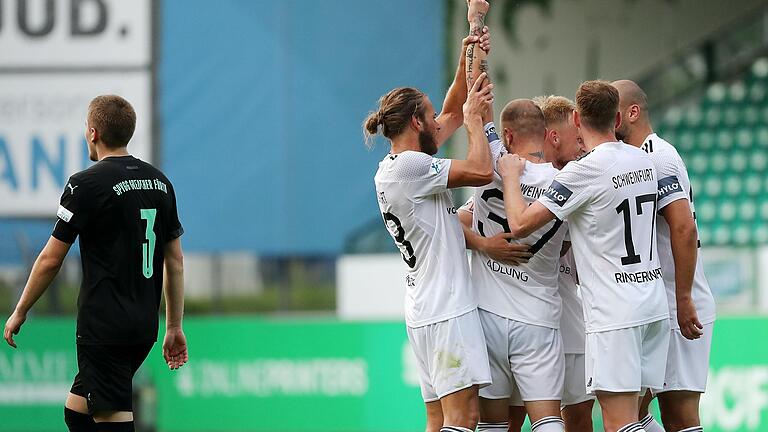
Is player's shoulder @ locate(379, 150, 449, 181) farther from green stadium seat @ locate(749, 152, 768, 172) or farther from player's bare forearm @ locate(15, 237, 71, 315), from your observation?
green stadium seat @ locate(749, 152, 768, 172)

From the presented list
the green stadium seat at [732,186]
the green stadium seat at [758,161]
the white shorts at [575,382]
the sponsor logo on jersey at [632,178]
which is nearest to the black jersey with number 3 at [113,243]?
the white shorts at [575,382]

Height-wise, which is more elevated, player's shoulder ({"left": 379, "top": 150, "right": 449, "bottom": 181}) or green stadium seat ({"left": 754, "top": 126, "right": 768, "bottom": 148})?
green stadium seat ({"left": 754, "top": 126, "right": 768, "bottom": 148})

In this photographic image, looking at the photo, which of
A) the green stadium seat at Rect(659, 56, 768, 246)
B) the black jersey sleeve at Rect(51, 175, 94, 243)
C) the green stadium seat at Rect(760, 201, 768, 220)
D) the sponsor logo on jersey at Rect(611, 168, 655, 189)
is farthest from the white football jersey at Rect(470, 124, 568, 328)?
the green stadium seat at Rect(659, 56, 768, 246)

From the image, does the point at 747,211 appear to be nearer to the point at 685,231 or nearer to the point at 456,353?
the point at 685,231

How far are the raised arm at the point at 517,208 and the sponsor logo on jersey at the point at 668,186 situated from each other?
54 centimetres

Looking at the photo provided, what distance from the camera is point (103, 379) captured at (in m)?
5.20

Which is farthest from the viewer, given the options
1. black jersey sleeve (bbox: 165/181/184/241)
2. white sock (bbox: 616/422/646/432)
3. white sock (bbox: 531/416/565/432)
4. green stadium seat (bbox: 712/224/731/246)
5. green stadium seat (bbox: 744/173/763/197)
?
green stadium seat (bbox: 744/173/763/197)

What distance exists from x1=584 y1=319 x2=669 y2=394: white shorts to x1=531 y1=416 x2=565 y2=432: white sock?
202 millimetres

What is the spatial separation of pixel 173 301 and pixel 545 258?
173cm

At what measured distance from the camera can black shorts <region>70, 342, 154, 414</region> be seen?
5.18 metres

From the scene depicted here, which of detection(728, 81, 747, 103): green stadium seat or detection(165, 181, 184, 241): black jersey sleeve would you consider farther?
detection(728, 81, 747, 103): green stadium seat

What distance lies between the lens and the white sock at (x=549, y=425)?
16.1ft

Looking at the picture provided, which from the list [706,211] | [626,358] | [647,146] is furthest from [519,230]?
[706,211]

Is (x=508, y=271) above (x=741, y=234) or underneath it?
underneath
